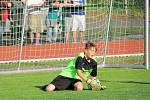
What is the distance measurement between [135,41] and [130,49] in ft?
2.07

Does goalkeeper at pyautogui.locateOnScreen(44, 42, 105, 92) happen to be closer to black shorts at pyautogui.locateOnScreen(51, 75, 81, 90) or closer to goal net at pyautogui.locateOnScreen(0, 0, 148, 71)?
black shorts at pyautogui.locateOnScreen(51, 75, 81, 90)

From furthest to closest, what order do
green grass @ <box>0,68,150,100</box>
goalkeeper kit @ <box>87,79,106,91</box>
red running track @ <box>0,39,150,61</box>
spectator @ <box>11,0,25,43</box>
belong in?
1. red running track @ <box>0,39,150,61</box>
2. spectator @ <box>11,0,25,43</box>
3. goalkeeper kit @ <box>87,79,106,91</box>
4. green grass @ <box>0,68,150,100</box>

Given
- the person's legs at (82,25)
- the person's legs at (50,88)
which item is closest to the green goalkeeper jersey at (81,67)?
the person's legs at (50,88)

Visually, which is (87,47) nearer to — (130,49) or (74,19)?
(74,19)

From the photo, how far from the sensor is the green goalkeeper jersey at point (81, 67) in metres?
11.5

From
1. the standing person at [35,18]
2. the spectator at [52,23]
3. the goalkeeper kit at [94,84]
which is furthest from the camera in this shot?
the spectator at [52,23]

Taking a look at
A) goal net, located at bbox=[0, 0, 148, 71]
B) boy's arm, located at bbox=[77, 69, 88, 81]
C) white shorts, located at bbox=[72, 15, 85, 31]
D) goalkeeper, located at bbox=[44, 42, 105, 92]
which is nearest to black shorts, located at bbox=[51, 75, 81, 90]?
goalkeeper, located at bbox=[44, 42, 105, 92]

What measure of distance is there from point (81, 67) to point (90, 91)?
47 cm

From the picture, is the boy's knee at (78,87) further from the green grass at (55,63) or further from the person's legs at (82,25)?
the person's legs at (82,25)

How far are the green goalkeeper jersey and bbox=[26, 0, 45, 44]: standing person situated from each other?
5268mm

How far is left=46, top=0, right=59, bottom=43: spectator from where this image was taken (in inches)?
677

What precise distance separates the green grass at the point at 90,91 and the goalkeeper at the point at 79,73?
187mm

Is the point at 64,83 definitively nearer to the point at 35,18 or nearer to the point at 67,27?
the point at 67,27

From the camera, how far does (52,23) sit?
57.2 ft
